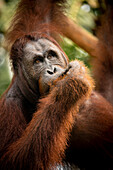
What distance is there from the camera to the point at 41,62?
2.84 meters

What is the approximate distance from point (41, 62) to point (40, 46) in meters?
0.25

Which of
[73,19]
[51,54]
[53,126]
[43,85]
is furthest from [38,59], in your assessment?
[73,19]

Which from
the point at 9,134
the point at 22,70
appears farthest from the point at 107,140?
the point at 22,70

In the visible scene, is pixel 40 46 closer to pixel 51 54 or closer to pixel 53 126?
pixel 51 54

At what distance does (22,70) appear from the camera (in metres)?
2.91

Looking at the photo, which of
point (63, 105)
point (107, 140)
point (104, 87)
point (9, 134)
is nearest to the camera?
point (63, 105)

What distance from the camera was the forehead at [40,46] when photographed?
115 inches

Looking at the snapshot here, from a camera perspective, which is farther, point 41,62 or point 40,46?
point 40,46

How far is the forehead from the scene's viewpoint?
2.92m

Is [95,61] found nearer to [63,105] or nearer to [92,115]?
[92,115]

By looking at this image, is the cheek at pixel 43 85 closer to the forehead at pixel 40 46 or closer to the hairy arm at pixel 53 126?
the hairy arm at pixel 53 126

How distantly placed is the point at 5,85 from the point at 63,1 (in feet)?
5.57

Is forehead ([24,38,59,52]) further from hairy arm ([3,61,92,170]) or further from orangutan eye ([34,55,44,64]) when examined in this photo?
hairy arm ([3,61,92,170])

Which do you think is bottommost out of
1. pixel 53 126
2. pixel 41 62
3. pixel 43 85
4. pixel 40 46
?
pixel 53 126
